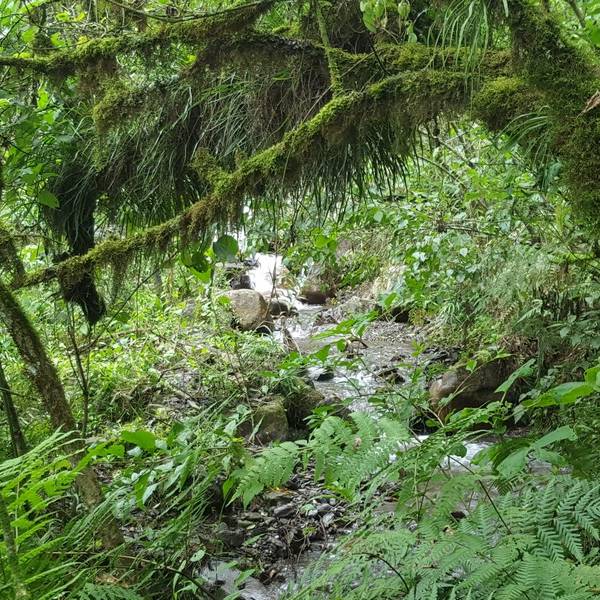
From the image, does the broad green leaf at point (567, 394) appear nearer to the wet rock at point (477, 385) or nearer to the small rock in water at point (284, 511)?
the small rock in water at point (284, 511)

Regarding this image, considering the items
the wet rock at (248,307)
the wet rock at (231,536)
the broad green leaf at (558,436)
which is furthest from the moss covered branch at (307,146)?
the wet rock at (248,307)

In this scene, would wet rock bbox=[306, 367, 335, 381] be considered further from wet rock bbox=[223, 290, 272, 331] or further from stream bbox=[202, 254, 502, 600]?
wet rock bbox=[223, 290, 272, 331]

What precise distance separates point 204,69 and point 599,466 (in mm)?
2280

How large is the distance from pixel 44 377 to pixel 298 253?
2486 mm

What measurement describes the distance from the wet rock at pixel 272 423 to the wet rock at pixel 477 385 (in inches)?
55.1

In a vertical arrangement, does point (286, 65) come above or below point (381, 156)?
above

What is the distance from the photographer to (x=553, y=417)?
3441 mm

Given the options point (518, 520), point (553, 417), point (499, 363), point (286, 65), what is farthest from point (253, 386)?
point (518, 520)

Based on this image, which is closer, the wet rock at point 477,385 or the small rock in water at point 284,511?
the small rock in water at point 284,511

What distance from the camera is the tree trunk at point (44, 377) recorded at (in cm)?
244

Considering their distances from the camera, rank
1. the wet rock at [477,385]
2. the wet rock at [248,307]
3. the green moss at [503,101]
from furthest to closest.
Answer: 1. the wet rock at [248,307]
2. the wet rock at [477,385]
3. the green moss at [503,101]

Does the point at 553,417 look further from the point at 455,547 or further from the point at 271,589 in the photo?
the point at 455,547

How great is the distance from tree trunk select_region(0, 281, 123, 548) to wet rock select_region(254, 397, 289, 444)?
7.91 feet

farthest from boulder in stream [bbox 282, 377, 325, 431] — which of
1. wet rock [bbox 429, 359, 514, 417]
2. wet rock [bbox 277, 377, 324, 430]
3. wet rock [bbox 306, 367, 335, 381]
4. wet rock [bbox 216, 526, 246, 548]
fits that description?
wet rock [bbox 216, 526, 246, 548]
